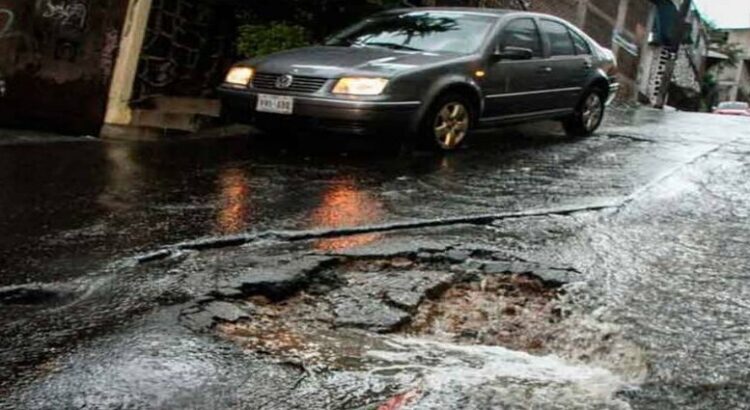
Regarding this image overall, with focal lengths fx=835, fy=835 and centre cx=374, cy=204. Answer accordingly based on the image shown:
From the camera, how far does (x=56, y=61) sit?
8.80 metres

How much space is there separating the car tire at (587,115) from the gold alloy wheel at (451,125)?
254 cm

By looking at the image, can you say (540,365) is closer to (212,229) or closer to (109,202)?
(212,229)

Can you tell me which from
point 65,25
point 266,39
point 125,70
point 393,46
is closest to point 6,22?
point 65,25

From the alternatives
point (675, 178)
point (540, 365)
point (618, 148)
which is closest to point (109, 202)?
point (540, 365)

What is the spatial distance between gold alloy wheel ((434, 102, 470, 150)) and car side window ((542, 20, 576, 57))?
A: 1.91 metres

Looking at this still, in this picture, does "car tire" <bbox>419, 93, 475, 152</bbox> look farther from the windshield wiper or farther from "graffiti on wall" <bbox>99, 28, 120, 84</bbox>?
"graffiti on wall" <bbox>99, 28, 120, 84</bbox>

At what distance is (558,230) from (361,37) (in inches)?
159

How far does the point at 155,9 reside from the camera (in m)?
9.69

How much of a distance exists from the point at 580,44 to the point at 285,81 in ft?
14.6

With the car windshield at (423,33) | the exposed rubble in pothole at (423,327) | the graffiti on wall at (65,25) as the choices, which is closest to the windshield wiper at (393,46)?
the car windshield at (423,33)

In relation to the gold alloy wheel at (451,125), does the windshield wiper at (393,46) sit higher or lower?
higher

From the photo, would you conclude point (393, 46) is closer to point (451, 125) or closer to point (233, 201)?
point (451, 125)

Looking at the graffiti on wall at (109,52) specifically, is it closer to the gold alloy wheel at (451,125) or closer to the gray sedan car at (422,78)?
the gray sedan car at (422,78)

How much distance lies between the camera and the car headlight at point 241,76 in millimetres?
8086
